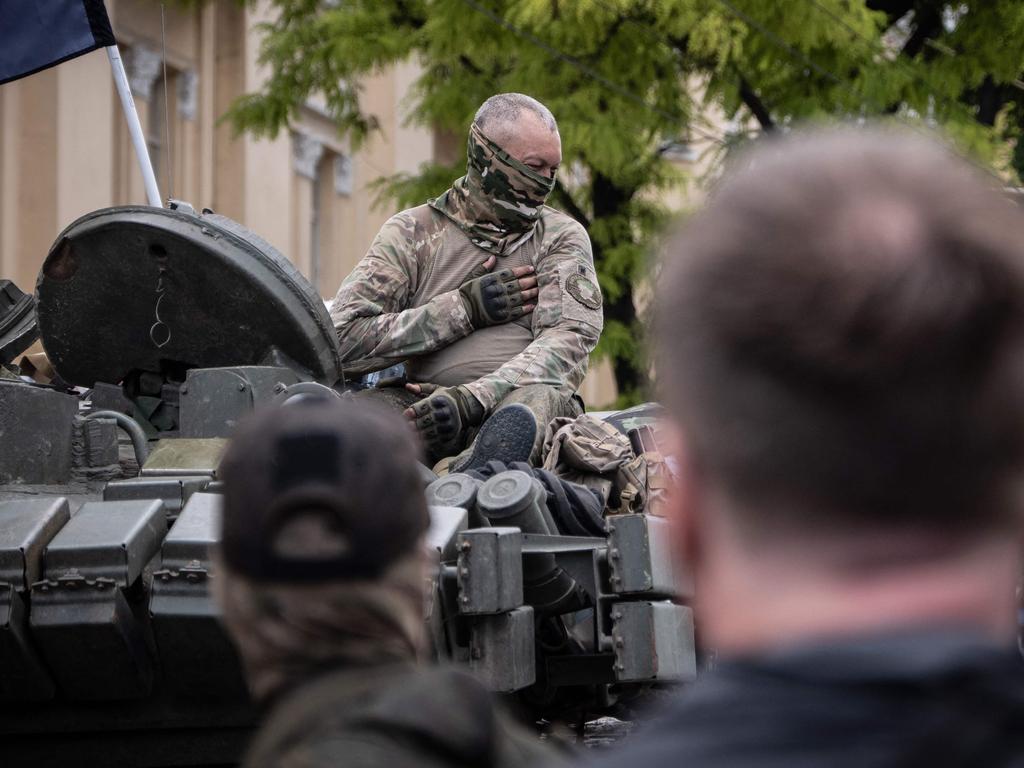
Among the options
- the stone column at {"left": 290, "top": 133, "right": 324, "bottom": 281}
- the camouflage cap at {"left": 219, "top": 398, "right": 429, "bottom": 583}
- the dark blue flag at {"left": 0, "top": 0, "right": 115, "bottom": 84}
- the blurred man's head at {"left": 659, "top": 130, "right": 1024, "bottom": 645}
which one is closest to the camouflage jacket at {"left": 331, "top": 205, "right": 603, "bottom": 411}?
the dark blue flag at {"left": 0, "top": 0, "right": 115, "bottom": 84}

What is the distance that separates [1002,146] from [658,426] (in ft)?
33.9

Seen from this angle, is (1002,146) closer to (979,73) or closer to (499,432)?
(979,73)

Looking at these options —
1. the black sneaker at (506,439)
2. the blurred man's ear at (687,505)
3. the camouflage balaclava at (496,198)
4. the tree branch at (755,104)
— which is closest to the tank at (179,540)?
the black sneaker at (506,439)

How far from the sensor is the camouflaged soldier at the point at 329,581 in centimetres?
169

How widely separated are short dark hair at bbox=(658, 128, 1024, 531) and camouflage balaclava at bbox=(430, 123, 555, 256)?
4.90 metres

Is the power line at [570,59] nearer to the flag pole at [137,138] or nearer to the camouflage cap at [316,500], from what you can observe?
the flag pole at [137,138]

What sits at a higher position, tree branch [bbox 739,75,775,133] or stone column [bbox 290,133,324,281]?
tree branch [bbox 739,75,775,133]

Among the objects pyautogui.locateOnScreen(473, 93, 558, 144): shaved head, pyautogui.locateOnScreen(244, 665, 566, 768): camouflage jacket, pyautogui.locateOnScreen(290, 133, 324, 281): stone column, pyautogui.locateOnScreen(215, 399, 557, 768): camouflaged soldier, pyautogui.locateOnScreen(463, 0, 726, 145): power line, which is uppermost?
pyautogui.locateOnScreen(463, 0, 726, 145): power line

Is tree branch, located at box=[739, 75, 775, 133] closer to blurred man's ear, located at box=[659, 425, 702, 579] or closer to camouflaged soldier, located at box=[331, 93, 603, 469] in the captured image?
camouflaged soldier, located at box=[331, 93, 603, 469]

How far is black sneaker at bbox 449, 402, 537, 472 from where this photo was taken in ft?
17.8

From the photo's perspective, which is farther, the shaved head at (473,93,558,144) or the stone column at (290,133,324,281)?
the stone column at (290,133,324,281)

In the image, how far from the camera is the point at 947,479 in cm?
123

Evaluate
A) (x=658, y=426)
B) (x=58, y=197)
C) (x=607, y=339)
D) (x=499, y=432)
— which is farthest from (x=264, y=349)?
(x=58, y=197)

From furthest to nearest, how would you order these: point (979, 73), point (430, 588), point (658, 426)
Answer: point (979, 73) → point (658, 426) → point (430, 588)
